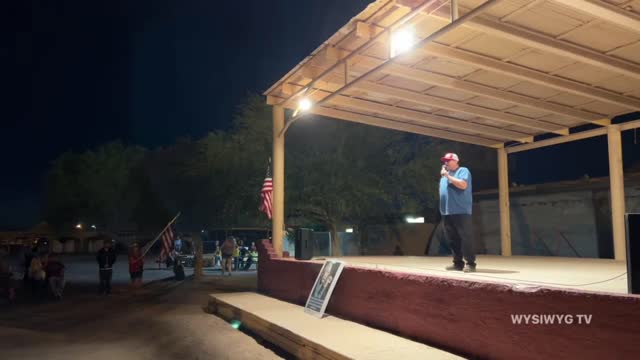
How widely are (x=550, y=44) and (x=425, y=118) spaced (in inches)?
198

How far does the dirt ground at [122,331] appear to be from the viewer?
8463 mm

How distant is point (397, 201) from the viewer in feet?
73.4

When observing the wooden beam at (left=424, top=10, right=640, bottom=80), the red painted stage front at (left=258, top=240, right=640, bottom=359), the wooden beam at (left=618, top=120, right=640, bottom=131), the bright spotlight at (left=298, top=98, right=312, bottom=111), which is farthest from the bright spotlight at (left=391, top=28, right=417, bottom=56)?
the wooden beam at (left=618, top=120, right=640, bottom=131)

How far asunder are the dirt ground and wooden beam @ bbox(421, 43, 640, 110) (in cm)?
590

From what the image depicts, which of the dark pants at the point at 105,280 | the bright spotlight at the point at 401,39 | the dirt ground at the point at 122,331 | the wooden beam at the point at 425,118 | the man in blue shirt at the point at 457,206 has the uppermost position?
the bright spotlight at the point at 401,39

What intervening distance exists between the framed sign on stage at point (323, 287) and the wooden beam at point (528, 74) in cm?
410

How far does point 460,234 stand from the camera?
7.55 meters

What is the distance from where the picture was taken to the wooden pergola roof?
7.98 meters

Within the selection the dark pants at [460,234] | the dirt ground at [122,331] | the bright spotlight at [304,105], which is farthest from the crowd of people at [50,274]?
the dark pants at [460,234]

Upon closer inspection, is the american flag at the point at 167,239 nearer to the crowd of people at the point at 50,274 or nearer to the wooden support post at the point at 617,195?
the crowd of people at the point at 50,274

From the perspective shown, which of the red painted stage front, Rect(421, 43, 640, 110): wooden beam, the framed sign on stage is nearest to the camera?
the red painted stage front

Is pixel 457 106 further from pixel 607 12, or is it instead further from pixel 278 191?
pixel 607 12

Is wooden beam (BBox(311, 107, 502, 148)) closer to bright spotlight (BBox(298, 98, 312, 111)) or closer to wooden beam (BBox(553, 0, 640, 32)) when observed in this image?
bright spotlight (BBox(298, 98, 312, 111))

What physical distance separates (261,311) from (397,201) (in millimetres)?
13209
